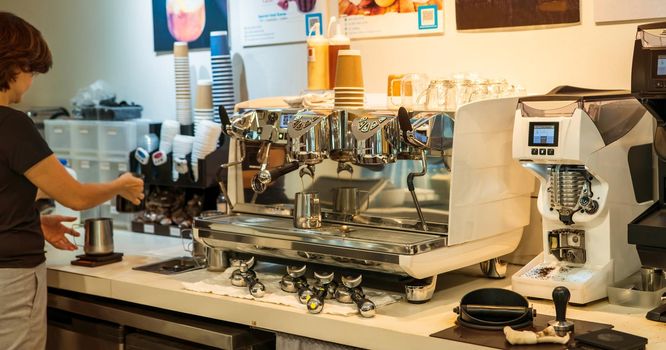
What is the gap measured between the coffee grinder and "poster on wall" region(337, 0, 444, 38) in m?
0.88

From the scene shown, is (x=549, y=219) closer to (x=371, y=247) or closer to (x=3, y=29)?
(x=371, y=247)

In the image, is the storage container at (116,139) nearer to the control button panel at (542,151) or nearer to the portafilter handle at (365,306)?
the portafilter handle at (365,306)

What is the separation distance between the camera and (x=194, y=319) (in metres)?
2.59

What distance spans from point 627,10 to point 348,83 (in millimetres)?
805

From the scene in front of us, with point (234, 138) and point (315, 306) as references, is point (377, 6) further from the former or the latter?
point (315, 306)

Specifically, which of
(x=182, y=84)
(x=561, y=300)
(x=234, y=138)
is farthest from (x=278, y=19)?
(x=561, y=300)

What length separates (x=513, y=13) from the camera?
2773 millimetres

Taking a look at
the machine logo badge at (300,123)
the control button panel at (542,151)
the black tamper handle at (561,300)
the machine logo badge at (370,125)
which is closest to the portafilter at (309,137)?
the machine logo badge at (300,123)

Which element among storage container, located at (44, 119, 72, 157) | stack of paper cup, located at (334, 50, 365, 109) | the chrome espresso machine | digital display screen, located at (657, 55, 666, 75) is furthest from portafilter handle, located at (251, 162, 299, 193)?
storage container, located at (44, 119, 72, 157)

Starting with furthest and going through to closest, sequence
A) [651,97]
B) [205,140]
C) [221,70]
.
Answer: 1. [221,70]
2. [205,140]
3. [651,97]

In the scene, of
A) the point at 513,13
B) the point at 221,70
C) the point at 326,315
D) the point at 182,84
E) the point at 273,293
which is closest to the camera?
the point at 326,315

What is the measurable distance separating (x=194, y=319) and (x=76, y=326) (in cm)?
52

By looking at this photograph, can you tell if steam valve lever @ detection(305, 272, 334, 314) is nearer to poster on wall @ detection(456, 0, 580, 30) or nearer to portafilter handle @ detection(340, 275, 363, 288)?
portafilter handle @ detection(340, 275, 363, 288)

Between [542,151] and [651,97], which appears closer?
[651,97]
